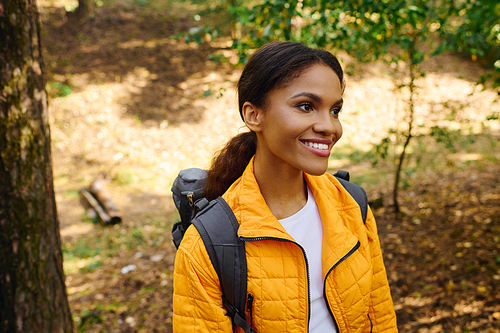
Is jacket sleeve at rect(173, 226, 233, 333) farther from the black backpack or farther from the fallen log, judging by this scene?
the fallen log

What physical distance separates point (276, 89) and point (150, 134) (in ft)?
28.6

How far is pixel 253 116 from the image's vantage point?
1.47 meters

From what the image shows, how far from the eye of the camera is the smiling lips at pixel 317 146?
1349mm

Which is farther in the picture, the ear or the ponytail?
the ponytail

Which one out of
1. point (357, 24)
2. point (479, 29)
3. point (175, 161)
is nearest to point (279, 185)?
point (357, 24)

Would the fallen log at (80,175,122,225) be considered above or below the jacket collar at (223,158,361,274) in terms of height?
below

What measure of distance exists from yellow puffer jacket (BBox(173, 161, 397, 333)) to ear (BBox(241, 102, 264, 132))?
230 millimetres

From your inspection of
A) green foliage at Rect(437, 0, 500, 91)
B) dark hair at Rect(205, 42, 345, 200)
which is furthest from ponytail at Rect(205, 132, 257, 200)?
green foliage at Rect(437, 0, 500, 91)

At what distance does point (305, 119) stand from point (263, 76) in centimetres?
26

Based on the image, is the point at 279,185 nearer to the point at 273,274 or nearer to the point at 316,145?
the point at 316,145

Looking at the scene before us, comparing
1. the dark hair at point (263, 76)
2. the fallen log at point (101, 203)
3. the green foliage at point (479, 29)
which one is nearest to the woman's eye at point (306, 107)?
the dark hair at point (263, 76)

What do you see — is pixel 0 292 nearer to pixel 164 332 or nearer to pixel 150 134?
pixel 164 332

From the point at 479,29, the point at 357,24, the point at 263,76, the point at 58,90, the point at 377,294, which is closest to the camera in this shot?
the point at 263,76

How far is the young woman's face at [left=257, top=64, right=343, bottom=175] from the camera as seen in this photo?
4.40ft
